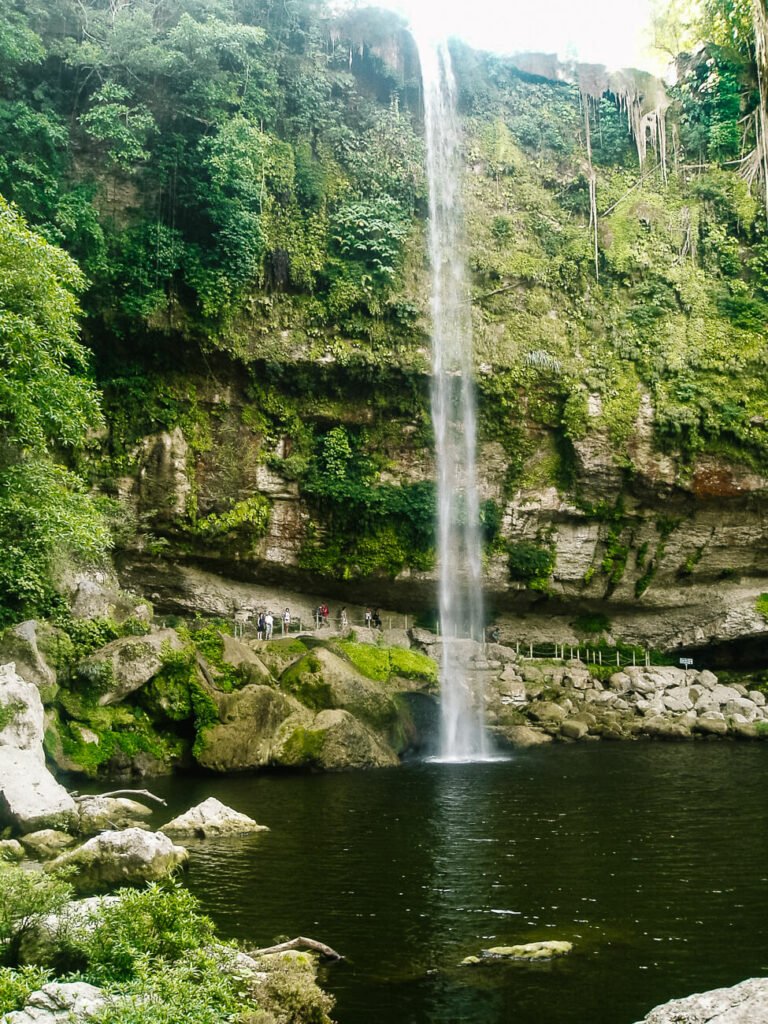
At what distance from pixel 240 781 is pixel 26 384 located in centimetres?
901

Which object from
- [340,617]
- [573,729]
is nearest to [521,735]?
[573,729]

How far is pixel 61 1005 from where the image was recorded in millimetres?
4555

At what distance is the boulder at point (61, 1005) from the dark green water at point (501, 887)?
1973mm

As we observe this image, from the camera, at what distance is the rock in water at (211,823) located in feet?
37.7

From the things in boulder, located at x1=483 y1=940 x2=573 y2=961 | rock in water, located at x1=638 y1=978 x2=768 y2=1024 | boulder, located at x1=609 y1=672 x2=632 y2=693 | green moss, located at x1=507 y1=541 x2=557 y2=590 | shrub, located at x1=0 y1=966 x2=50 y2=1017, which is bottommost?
boulder, located at x1=483 y1=940 x2=573 y2=961

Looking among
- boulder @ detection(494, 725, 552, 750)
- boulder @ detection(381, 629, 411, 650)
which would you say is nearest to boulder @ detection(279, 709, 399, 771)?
boulder @ detection(494, 725, 552, 750)

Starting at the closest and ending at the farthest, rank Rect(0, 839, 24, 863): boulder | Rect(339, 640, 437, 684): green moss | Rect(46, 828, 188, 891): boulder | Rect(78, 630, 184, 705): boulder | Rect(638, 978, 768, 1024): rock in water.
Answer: Rect(638, 978, 768, 1024): rock in water
Rect(46, 828, 188, 891): boulder
Rect(0, 839, 24, 863): boulder
Rect(78, 630, 184, 705): boulder
Rect(339, 640, 437, 684): green moss

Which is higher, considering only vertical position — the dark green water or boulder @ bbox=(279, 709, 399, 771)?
boulder @ bbox=(279, 709, 399, 771)

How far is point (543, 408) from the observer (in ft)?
95.9

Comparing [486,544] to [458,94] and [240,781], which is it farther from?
[458,94]

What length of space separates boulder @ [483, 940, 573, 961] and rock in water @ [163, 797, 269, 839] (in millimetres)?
5541

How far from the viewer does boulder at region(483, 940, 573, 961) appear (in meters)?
6.84

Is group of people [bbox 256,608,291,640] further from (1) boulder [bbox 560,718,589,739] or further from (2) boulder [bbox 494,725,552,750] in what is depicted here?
(1) boulder [bbox 560,718,589,739]

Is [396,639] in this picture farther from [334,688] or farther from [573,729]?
[334,688]
